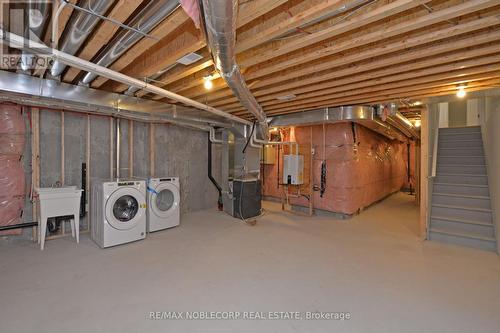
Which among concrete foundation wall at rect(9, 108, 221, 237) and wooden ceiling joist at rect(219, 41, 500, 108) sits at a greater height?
wooden ceiling joist at rect(219, 41, 500, 108)

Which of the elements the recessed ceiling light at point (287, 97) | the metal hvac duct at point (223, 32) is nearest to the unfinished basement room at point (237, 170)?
the metal hvac duct at point (223, 32)

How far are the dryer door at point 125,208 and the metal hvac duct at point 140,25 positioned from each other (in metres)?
1.78

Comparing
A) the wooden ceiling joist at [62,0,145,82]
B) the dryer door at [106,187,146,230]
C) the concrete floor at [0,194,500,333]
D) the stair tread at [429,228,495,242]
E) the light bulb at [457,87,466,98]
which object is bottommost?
the concrete floor at [0,194,500,333]

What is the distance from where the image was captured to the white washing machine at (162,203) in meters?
3.81

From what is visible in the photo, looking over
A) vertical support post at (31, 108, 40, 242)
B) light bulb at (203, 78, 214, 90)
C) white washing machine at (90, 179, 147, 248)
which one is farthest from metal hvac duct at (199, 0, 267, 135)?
vertical support post at (31, 108, 40, 242)

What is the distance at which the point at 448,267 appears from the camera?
8.82 ft

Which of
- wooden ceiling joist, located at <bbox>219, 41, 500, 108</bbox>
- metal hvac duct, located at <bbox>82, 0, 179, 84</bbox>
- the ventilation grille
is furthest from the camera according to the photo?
the ventilation grille

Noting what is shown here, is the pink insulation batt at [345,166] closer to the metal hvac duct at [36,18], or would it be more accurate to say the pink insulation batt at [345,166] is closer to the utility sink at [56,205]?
the utility sink at [56,205]

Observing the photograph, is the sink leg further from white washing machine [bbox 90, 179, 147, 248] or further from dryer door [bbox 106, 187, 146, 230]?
dryer door [bbox 106, 187, 146, 230]

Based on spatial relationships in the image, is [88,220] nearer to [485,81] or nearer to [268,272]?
[268,272]

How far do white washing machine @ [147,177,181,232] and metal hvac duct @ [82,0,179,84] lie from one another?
2062 mm

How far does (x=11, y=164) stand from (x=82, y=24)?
269 centimetres

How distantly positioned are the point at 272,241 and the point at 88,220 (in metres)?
3.09

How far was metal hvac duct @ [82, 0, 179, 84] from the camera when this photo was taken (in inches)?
61.4
